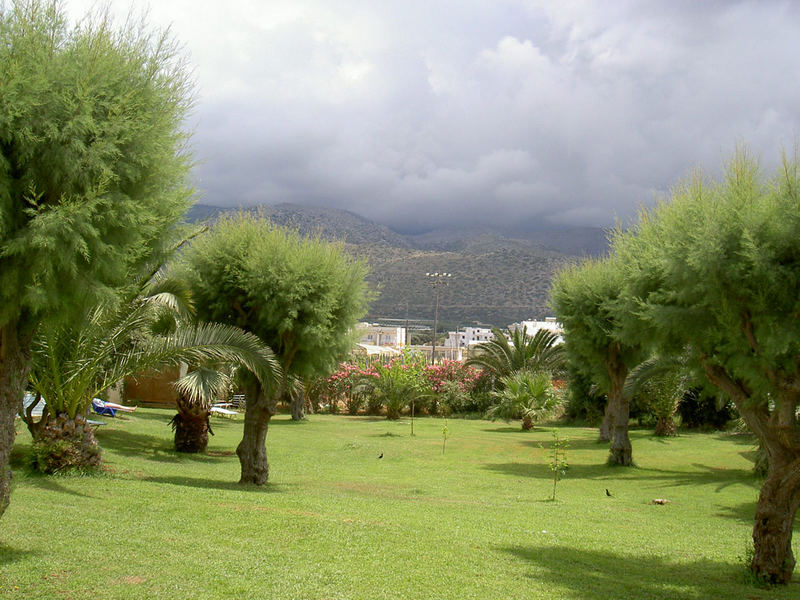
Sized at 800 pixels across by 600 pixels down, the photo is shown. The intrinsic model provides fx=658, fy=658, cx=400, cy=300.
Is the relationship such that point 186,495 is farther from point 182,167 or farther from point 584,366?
point 584,366

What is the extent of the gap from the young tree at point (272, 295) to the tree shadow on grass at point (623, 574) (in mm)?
6106

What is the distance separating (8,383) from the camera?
5.75 m

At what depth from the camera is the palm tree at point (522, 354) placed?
3494cm

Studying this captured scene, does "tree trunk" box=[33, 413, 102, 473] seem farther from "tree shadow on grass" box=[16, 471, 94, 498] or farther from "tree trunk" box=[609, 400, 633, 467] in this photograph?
"tree trunk" box=[609, 400, 633, 467]

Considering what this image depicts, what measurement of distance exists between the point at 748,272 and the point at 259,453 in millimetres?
9092

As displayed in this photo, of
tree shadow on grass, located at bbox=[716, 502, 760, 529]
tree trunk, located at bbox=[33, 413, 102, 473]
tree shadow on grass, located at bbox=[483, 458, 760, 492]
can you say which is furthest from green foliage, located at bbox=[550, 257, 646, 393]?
tree trunk, located at bbox=[33, 413, 102, 473]

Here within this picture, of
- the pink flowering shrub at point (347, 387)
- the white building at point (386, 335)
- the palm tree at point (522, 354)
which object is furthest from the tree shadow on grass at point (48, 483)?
the white building at point (386, 335)

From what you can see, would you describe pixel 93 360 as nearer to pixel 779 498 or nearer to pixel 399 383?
pixel 779 498

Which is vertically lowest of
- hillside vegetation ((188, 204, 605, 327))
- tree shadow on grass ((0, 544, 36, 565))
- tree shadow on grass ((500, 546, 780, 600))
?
tree shadow on grass ((500, 546, 780, 600))

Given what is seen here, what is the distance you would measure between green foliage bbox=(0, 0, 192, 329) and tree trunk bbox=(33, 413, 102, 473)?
7118 millimetres

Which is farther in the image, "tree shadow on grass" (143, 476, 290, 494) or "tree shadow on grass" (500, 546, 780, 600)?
"tree shadow on grass" (143, 476, 290, 494)

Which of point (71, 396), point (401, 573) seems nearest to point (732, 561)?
point (401, 573)

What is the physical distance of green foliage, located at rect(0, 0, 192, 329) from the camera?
5020mm

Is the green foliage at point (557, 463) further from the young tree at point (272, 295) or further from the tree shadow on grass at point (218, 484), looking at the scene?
the tree shadow on grass at point (218, 484)
